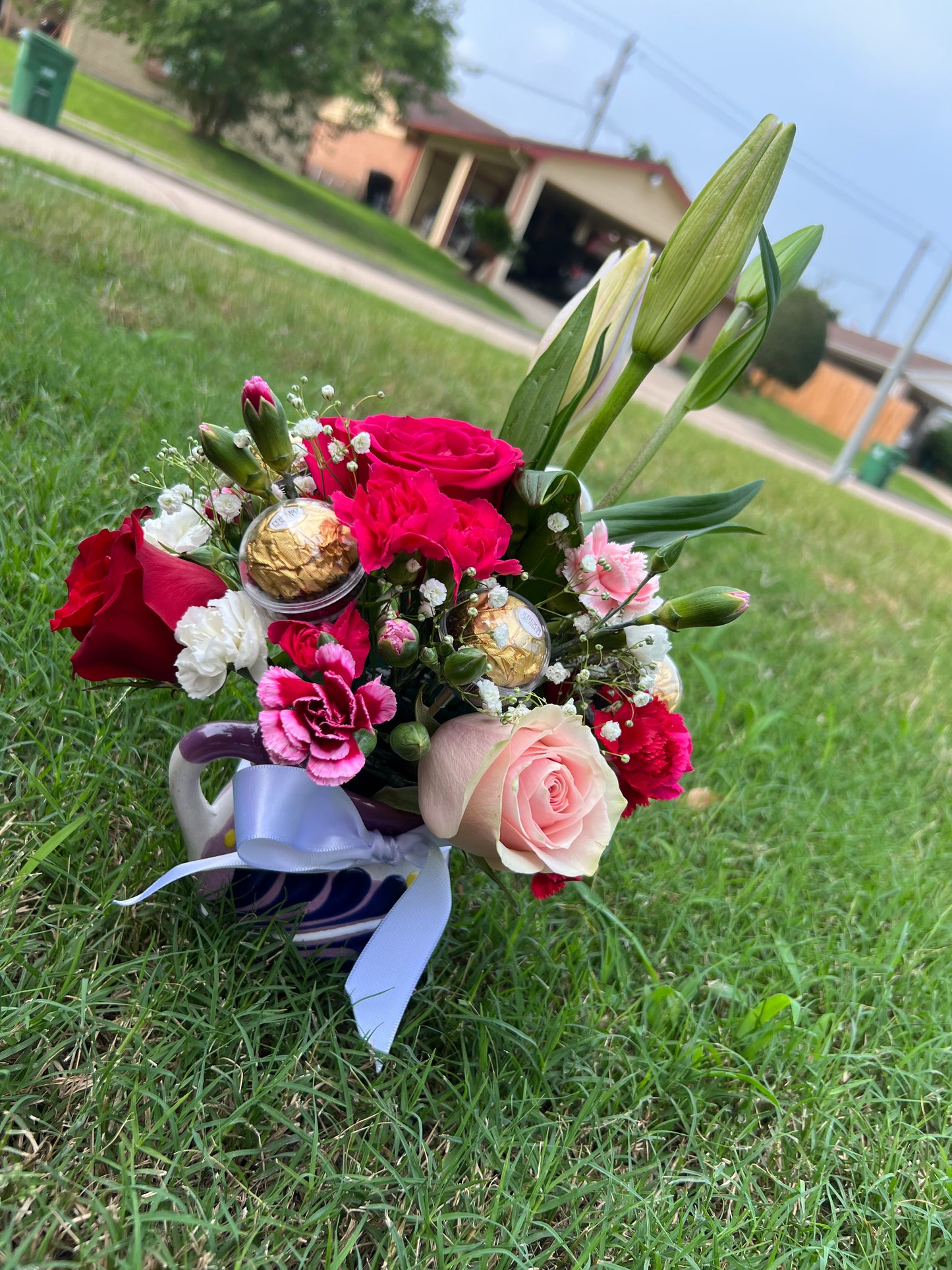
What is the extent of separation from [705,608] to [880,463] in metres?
19.3

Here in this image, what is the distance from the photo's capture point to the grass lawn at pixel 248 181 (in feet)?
48.5

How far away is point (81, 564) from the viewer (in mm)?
987

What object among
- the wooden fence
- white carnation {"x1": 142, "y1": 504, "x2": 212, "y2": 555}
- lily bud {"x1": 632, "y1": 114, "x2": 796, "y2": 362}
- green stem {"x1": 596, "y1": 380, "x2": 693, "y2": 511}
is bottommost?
white carnation {"x1": 142, "y1": 504, "x2": 212, "y2": 555}

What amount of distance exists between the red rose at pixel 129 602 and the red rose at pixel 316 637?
112 millimetres

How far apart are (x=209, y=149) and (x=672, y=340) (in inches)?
814

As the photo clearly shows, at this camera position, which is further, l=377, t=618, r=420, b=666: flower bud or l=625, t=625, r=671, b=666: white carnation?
l=625, t=625, r=671, b=666: white carnation

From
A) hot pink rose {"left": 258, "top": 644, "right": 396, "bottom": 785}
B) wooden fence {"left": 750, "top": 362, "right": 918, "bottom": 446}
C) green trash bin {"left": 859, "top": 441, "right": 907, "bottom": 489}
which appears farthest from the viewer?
wooden fence {"left": 750, "top": 362, "right": 918, "bottom": 446}

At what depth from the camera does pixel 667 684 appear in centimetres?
113

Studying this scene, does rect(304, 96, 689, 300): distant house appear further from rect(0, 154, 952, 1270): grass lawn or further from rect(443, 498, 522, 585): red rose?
rect(443, 498, 522, 585): red rose

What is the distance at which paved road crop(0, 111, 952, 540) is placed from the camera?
8523 millimetres

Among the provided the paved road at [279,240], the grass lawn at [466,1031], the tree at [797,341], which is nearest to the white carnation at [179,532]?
the grass lawn at [466,1031]

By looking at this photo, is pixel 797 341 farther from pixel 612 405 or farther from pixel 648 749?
pixel 648 749

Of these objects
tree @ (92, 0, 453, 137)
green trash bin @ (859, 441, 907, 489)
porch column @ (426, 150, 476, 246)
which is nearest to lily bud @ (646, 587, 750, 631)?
green trash bin @ (859, 441, 907, 489)

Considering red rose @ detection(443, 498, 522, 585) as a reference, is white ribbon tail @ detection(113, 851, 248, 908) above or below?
below
